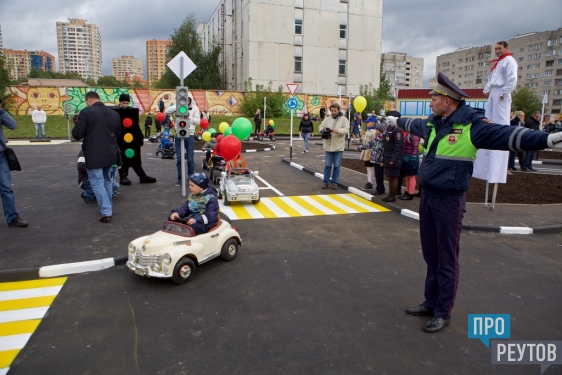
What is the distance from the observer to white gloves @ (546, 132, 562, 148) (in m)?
2.91

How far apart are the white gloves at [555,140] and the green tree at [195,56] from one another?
55539 mm

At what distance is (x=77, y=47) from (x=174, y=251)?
8684 inches

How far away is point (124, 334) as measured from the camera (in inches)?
153

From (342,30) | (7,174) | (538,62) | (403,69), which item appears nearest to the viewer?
(7,174)

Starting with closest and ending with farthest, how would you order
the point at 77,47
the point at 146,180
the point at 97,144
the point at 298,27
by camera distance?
the point at 97,144 → the point at 146,180 → the point at 298,27 → the point at 77,47

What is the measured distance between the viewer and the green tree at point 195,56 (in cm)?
5541

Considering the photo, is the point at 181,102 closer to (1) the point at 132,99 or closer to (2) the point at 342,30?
(1) the point at 132,99

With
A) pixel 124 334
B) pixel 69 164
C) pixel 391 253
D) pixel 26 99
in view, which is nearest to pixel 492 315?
pixel 391 253

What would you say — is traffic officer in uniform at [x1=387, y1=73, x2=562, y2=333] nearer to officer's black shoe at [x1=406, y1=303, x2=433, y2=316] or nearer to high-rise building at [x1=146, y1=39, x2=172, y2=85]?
officer's black shoe at [x1=406, y1=303, x2=433, y2=316]

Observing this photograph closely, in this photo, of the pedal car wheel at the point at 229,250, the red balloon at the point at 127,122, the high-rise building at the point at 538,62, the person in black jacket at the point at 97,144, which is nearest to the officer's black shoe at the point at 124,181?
the red balloon at the point at 127,122

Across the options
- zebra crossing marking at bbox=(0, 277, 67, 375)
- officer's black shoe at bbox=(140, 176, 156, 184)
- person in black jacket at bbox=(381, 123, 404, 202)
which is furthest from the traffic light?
zebra crossing marking at bbox=(0, 277, 67, 375)

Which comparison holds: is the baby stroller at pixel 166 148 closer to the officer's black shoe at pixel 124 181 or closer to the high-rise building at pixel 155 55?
the officer's black shoe at pixel 124 181

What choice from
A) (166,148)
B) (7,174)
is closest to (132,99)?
(166,148)

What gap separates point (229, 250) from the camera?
5812 mm
